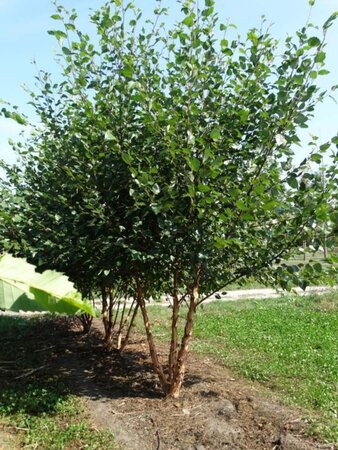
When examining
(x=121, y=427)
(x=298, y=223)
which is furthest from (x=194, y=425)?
(x=298, y=223)

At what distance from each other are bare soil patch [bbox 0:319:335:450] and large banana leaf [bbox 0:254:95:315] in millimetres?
3850

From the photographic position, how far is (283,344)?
7805mm

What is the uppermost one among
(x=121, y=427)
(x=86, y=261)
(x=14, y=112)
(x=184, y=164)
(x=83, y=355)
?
(x=14, y=112)

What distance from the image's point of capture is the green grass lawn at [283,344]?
534cm

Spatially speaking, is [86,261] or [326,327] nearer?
[86,261]

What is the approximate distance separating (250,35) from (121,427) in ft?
11.7

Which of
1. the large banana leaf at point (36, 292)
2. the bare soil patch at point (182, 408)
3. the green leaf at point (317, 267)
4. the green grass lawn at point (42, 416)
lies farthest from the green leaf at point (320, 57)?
the green grass lawn at point (42, 416)

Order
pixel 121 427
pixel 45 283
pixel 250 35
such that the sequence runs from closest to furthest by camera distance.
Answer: pixel 45 283, pixel 250 35, pixel 121 427

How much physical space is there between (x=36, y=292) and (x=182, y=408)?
449 cm

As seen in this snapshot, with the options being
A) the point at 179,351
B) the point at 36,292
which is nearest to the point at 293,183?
the point at 179,351

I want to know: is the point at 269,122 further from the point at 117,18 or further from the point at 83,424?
the point at 83,424

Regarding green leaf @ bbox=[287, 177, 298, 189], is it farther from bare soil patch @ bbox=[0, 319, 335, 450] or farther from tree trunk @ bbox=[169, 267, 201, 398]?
bare soil patch @ bbox=[0, 319, 335, 450]

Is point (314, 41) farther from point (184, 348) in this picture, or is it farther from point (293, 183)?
point (184, 348)

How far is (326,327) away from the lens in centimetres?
927
